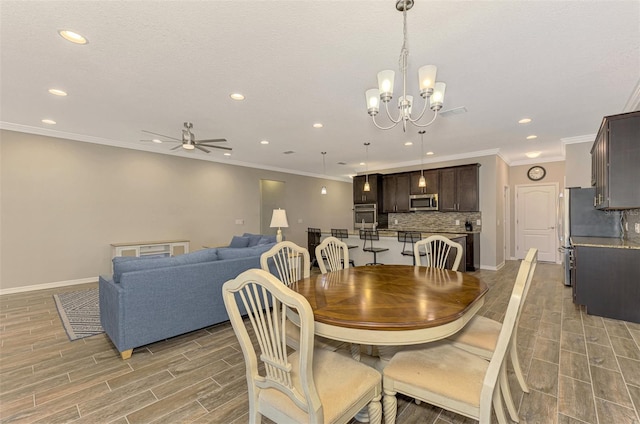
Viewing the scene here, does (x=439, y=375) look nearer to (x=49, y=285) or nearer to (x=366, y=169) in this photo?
(x=49, y=285)

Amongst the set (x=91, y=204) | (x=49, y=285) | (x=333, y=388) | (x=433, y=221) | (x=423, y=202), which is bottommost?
(x=49, y=285)

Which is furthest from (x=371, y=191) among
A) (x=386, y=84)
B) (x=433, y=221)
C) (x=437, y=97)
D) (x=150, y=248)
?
(x=386, y=84)

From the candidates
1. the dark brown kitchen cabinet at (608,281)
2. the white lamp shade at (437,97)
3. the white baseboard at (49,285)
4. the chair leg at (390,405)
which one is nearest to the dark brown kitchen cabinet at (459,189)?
the dark brown kitchen cabinet at (608,281)

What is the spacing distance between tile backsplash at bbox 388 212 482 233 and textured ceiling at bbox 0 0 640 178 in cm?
255

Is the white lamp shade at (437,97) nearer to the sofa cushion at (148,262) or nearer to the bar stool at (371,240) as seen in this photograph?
the sofa cushion at (148,262)

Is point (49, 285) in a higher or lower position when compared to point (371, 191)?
lower

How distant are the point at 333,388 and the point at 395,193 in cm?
693

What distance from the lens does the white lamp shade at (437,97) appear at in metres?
2.11

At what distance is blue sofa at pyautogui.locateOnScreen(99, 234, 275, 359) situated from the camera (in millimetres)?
2547

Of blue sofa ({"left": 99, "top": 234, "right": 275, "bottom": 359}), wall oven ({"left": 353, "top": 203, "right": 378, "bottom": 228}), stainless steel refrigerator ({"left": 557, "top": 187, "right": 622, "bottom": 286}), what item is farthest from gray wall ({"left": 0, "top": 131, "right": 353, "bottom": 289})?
stainless steel refrigerator ({"left": 557, "top": 187, "right": 622, "bottom": 286})

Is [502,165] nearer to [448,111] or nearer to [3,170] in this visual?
[448,111]

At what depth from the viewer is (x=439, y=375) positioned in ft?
4.62

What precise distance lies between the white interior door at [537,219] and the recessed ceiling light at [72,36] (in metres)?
9.10

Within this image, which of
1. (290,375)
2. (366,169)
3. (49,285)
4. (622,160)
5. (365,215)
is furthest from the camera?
(366,169)
